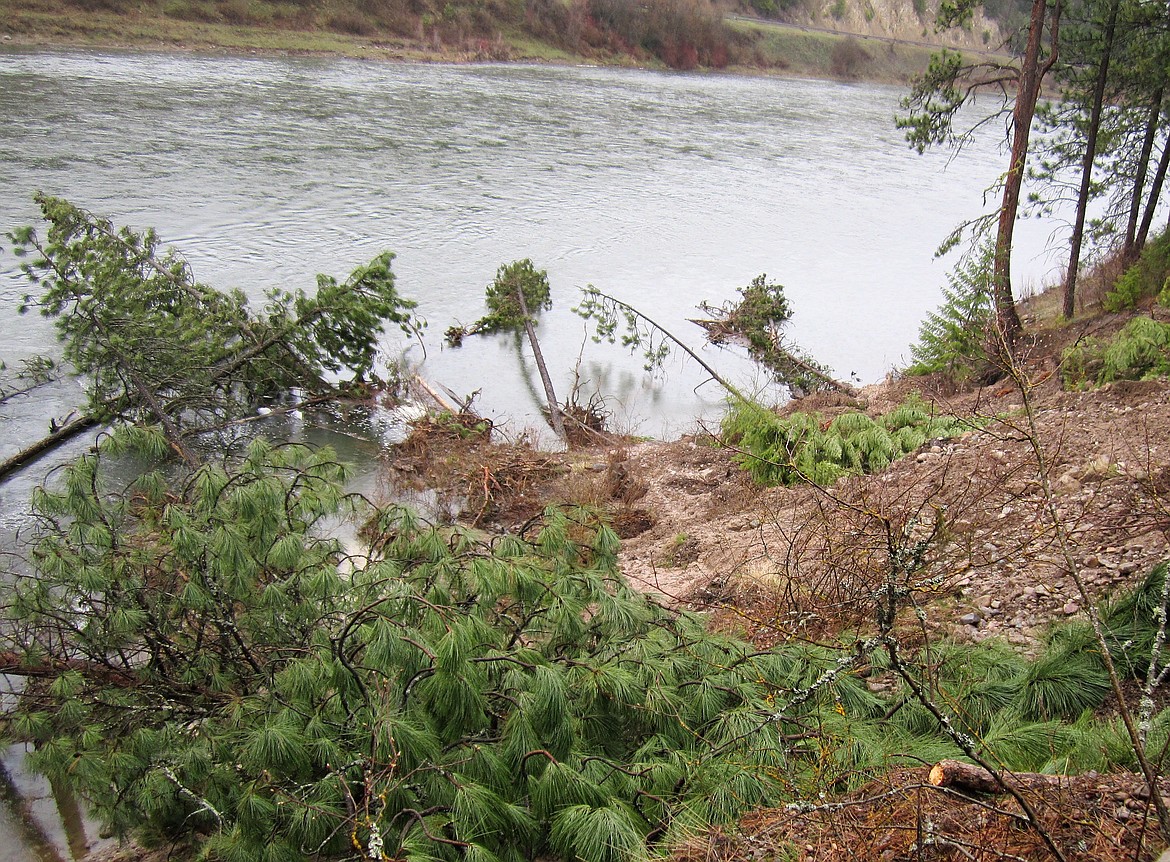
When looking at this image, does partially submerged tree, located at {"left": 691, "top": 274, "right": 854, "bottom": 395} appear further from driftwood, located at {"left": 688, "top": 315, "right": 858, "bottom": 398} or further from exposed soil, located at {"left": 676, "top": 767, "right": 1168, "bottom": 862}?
exposed soil, located at {"left": 676, "top": 767, "right": 1168, "bottom": 862}

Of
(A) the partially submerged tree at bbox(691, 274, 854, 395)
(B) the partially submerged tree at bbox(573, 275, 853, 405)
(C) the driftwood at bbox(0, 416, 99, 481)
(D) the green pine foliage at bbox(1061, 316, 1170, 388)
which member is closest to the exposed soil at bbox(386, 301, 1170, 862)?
(D) the green pine foliage at bbox(1061, 316, 1170, 388)

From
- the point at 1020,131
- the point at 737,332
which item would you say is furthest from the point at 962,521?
the point at 737,332

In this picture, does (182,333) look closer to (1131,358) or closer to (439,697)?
(439,697)

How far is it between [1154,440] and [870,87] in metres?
55.5

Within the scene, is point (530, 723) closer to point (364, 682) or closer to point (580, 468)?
point (364, 682)

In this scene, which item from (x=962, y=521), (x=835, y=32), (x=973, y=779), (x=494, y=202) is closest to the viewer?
(x=973, y=779)

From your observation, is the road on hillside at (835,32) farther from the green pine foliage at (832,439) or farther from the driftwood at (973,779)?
the driftwood at (973,779)

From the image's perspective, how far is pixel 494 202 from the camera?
2450cm

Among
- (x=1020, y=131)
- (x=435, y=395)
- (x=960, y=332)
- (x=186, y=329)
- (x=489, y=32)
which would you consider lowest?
(x=435, y=395)

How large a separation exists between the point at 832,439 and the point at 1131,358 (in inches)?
134

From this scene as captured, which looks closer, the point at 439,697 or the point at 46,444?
the point at 439,697

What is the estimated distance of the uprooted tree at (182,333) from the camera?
1120 cm

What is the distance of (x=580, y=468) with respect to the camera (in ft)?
42.2

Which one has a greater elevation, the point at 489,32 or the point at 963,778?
the point at 489,32
